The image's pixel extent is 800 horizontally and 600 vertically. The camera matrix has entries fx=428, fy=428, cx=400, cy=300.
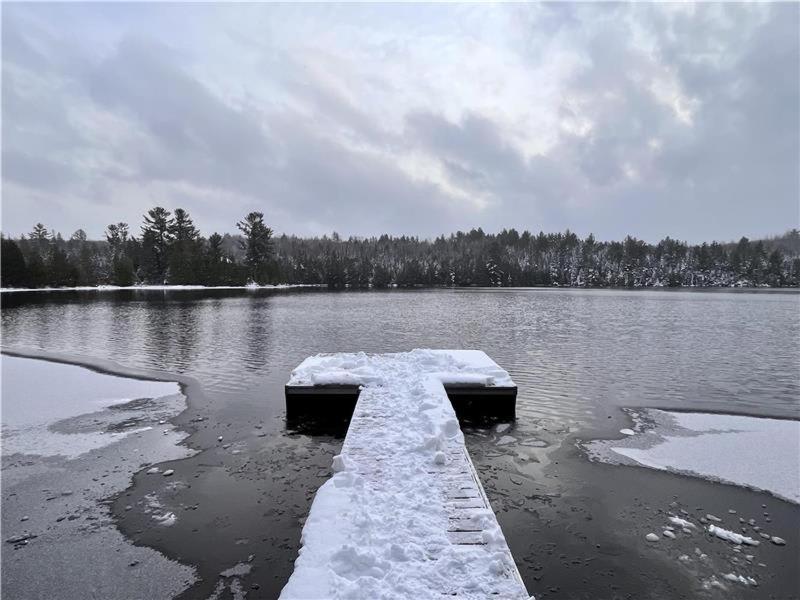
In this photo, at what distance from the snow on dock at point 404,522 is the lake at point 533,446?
0.92m

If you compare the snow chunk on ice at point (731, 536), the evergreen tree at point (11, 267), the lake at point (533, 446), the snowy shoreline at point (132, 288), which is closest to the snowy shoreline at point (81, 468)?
the lake at point (533, 446)

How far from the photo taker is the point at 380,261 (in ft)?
523

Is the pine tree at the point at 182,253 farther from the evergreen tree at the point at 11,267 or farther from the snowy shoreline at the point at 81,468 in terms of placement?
the snowy shoreline at the point at 81,468

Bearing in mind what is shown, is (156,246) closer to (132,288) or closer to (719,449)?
(132,288)

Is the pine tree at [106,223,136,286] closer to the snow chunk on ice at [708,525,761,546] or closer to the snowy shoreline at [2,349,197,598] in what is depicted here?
the snowy shoreline at [2,349,197,598]

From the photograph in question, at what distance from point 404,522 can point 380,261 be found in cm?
15521

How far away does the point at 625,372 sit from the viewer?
671 inches

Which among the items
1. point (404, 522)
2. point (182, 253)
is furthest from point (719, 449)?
point (182, 253)

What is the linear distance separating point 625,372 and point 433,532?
47.9ft

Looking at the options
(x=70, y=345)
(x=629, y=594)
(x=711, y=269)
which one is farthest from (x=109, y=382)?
(x=711, y=269)

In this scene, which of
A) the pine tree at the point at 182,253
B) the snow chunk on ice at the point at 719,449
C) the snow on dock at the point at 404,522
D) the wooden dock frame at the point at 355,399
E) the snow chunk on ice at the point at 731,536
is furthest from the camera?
the pine tree at the point at 182,253

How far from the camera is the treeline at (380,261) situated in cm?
8856

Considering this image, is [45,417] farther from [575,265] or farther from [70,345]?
[575,265]

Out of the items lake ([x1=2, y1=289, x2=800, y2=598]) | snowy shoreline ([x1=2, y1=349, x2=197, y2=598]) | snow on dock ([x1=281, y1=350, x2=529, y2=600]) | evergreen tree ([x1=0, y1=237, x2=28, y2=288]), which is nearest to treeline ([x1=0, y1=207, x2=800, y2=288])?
evergreen tree ([x1=0, y1=237, x2=28, y2=288])
